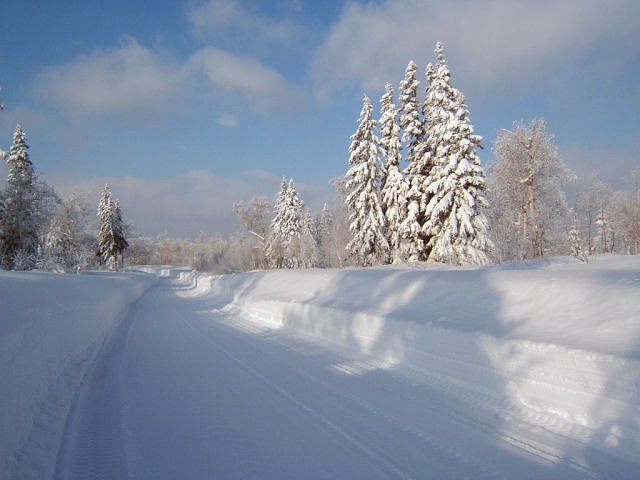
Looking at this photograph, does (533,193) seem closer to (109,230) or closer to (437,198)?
(437,198)

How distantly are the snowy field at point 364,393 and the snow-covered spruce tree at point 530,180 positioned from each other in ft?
60.5

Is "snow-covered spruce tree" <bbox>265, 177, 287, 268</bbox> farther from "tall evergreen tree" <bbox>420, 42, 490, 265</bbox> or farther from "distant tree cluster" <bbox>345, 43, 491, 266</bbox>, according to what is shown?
"tall evergreen tree" <bbox>420, 42, 490, 265</bbox>

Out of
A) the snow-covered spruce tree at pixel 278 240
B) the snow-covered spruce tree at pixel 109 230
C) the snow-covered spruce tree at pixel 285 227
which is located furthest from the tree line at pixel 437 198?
the snow-covered spruce tree at pixel 109 230

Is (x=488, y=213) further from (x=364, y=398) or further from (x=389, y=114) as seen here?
(x=364, y=398)

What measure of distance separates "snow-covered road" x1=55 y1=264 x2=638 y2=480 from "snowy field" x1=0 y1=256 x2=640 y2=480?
0.07 feet

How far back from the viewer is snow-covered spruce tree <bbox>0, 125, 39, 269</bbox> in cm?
2562

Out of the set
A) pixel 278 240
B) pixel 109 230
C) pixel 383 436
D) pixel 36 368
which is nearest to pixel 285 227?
pixel 278 240

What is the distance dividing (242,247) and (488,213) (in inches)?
1485

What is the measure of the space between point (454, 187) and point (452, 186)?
Answer: 14 cm

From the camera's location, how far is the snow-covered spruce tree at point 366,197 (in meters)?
25.0

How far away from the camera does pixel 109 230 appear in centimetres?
5578

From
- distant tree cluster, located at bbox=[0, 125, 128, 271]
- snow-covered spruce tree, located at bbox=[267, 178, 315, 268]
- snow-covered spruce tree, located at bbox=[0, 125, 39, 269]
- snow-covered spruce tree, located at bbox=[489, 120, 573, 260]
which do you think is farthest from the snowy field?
snow-covered spruce tree, located at bbox=[267, 178, 315, 268]

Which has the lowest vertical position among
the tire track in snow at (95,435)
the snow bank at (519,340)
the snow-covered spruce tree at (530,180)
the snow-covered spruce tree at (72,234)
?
the tire track in snow at (95,435)

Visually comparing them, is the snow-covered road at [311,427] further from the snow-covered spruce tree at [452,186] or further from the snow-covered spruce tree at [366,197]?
the snow-covered spruce tree at [366,197]
